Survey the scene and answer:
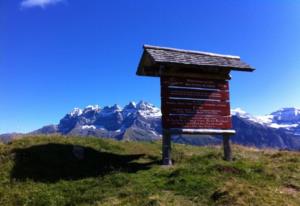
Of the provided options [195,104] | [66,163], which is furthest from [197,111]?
[66,163]

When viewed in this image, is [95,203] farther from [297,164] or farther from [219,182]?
[297,164]

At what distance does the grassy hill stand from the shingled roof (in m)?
5.38

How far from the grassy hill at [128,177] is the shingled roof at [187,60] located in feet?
17.6

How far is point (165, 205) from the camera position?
14883mm

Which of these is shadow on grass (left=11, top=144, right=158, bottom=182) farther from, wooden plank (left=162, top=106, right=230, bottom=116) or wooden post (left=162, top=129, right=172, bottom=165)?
wooden plank (left=162, top=106, right=230, bottom=116)

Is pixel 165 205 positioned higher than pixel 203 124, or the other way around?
pixel 203 124

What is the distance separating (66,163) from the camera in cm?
2239

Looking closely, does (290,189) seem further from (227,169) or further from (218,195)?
(218,195)

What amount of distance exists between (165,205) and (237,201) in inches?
102

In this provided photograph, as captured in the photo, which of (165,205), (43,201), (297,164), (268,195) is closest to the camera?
(165,205)

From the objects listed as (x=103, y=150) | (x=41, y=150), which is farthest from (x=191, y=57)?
(x=41, y=150)

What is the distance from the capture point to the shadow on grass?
20.6 metres

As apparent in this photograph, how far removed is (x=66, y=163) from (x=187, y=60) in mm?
8890

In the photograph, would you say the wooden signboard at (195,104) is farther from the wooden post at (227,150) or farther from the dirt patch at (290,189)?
the dirt patch at (290,189)
